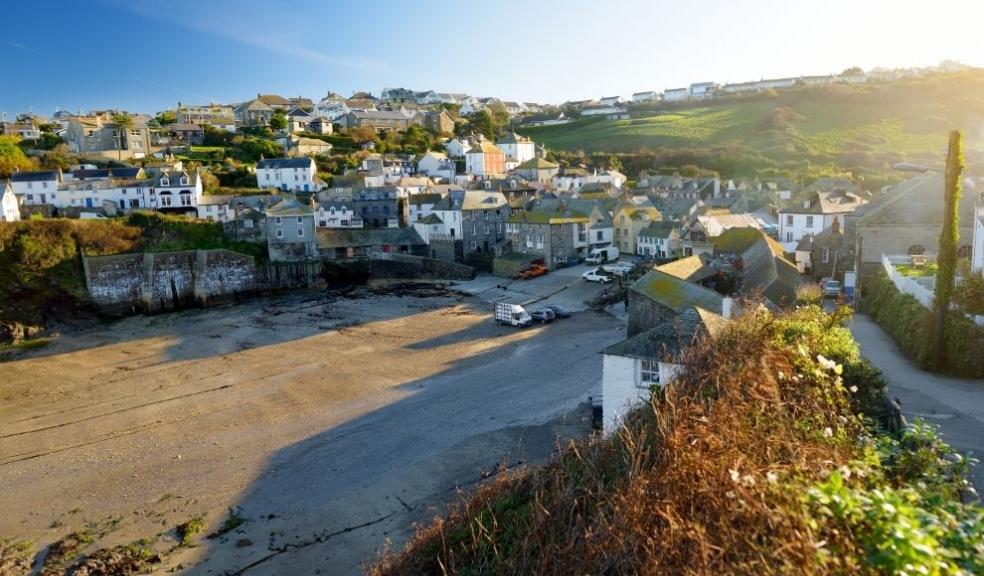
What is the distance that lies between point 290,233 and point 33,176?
64.8ft

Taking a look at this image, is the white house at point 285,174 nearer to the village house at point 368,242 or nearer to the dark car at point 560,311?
the village house at point 368,242

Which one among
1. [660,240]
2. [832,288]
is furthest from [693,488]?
[660,240]

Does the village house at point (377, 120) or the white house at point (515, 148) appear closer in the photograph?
the white house at point (515, 148)

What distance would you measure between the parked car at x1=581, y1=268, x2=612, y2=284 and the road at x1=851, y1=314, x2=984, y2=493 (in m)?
18.9

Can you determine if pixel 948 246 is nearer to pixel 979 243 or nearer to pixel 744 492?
pixel 979 243

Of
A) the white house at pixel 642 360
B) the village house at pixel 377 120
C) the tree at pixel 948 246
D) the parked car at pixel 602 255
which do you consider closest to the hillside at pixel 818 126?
the village house at pixel 377 120

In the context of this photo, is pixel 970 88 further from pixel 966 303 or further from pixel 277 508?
pixel 277 508

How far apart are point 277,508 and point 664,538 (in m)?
10.9

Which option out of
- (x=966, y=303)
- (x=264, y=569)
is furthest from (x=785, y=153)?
(x=264, y=569)

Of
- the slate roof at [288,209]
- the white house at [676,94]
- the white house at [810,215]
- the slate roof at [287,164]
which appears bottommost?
the white house at [810,215]

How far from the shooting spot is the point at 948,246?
48.3 ft

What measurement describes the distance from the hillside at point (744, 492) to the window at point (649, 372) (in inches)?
146

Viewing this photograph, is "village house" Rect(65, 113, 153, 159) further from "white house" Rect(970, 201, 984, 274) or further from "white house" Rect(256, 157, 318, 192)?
"white house" Rect(970, 201, 984, 274)

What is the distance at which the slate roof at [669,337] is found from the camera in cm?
1286
